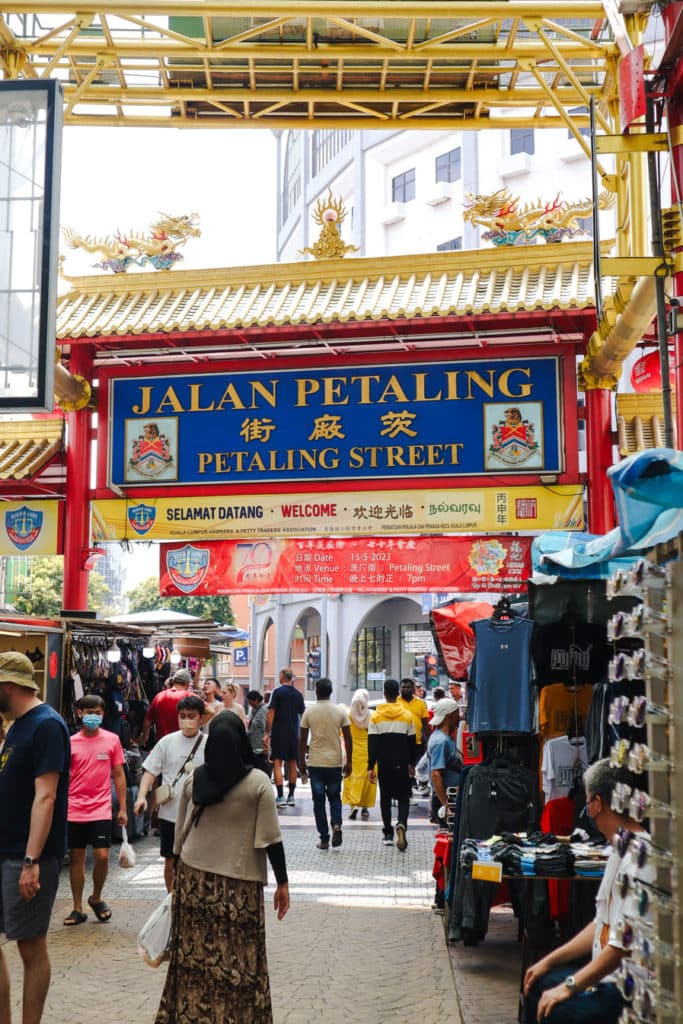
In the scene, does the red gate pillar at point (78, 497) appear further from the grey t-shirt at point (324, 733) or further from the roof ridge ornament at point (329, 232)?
the roof ridge ornament at point (329, 232)

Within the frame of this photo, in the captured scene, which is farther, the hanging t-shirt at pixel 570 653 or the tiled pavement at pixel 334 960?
the hanging t-shirt at pixel 570 653

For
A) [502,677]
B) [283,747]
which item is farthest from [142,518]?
[502,677]

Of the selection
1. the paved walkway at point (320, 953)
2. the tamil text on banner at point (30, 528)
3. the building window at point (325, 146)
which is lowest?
the paved walkway at point (320, 953)

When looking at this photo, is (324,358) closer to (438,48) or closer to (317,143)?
(438,48)

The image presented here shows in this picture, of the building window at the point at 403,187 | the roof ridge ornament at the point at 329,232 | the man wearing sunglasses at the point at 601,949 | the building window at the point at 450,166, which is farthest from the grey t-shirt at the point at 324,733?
the building window at the point at 403,187

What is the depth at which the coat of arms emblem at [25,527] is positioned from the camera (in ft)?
46.1

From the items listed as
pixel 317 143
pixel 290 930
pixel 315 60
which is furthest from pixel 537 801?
pixel 317 143

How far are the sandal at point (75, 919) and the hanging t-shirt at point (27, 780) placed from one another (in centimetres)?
366

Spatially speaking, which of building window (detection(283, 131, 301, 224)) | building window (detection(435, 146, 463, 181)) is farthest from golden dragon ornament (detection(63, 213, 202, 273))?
building window (detection(283, 131, 301, 224))

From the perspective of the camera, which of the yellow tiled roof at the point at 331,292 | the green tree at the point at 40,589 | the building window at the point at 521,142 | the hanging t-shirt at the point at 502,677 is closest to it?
the hanging t-shirt at the point at 502,677

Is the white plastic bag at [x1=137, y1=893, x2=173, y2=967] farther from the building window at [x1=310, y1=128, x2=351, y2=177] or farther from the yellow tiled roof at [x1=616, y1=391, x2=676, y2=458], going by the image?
the building window at [x1=310, y1=128, x2=351, y2=177]

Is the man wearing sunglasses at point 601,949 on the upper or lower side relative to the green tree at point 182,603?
lower

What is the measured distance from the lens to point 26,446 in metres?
14.3

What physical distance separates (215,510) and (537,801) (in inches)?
258
